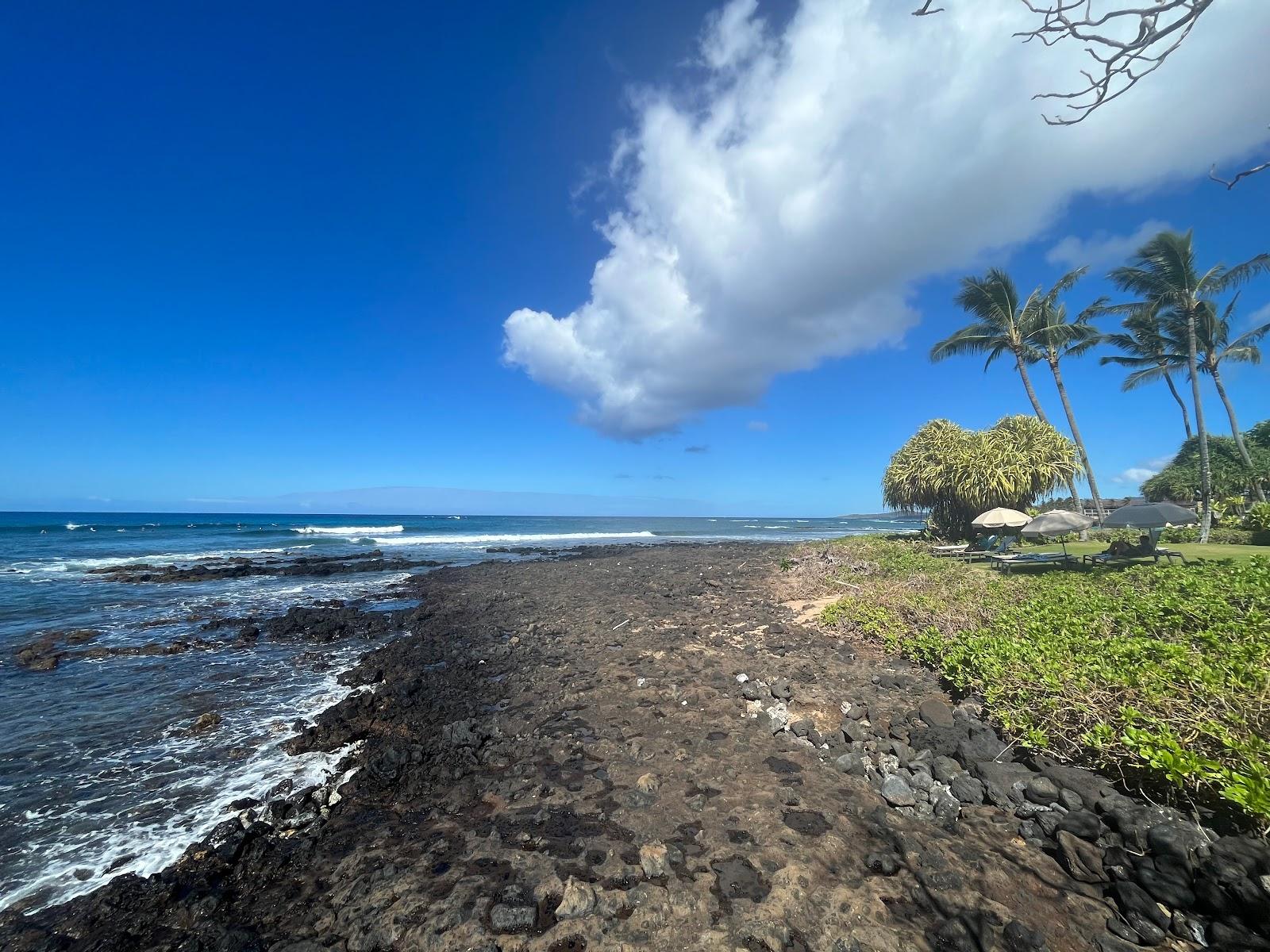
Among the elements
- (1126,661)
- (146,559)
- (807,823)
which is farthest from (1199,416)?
(146,559)

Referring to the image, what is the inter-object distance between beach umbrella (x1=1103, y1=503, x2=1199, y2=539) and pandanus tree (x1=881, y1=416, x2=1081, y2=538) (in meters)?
8.39

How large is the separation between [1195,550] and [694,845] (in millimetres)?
19701

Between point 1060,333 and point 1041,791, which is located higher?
point 1060,333

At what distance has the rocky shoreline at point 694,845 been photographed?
338 centimetres

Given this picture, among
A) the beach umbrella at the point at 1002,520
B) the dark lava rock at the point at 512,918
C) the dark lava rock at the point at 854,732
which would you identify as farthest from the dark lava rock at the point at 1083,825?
the beach umbrella at the point at 1002,520

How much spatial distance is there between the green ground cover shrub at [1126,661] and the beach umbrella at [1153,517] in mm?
2693

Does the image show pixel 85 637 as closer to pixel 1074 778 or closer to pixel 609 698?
pixel 609 698

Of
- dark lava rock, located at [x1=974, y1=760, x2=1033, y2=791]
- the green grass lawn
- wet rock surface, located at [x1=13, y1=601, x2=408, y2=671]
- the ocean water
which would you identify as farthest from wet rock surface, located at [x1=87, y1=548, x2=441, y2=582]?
the green grass lawn

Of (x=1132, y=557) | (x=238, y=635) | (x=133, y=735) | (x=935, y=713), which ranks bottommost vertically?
(x=133, y=735)

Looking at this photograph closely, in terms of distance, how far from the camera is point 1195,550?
15.3 m

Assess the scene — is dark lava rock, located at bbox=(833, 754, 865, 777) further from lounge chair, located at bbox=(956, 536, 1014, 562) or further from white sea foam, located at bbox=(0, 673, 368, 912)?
lounge chair, located at bbox=(956, 536, 1014, 562)

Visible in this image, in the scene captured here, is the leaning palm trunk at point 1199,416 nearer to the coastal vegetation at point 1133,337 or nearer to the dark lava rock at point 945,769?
the coastal vegetation at point 1133,337

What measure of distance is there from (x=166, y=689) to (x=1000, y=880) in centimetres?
1203

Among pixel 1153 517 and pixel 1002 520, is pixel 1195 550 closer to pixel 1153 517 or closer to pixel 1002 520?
pixel 1153 517
